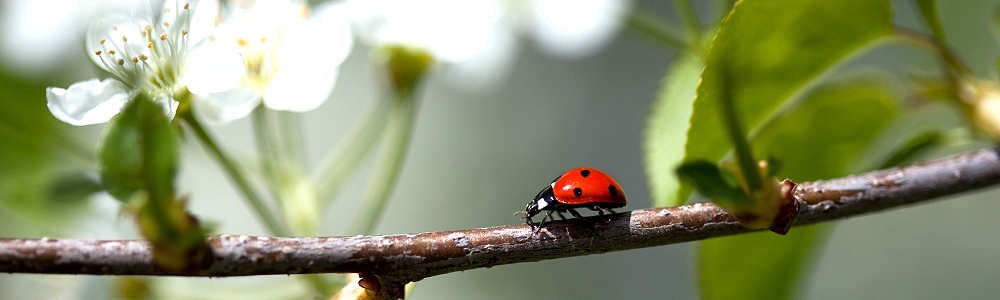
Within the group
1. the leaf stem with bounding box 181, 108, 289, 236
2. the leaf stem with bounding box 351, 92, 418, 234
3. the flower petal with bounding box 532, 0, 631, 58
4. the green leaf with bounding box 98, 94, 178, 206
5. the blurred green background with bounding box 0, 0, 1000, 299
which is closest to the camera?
the green leaf with bounding box 98, 94, 178, 206

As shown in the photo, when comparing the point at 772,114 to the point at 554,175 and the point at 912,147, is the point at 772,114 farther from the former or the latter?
the point at 554,175

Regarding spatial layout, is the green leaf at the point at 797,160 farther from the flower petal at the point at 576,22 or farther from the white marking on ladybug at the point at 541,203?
the flower petal at the point at 576,22

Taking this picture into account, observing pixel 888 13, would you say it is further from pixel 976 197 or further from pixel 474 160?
pixel 474 160

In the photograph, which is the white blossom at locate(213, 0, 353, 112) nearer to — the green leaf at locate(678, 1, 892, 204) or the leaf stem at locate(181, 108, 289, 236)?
the leaf stem at locate(181, 108, 289, 236)

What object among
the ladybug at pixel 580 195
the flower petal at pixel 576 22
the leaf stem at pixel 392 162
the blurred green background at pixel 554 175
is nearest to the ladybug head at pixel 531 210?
the ladybug at pixel 580 195

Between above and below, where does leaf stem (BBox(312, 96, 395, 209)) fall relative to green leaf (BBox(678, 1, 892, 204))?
above

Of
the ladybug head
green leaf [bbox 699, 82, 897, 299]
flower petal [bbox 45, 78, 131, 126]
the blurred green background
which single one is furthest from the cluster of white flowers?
the blurred green background

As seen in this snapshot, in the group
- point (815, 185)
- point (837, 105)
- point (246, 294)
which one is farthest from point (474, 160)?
point (815, 185)
